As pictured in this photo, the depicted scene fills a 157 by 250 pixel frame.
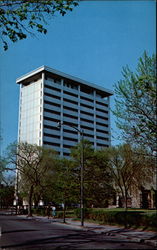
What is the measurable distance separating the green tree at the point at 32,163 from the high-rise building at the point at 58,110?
43.2 meters

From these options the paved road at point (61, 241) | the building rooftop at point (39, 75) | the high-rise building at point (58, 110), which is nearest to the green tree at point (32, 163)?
the paved road at point (61, 241)

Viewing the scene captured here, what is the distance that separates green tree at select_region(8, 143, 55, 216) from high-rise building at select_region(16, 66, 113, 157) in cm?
4320

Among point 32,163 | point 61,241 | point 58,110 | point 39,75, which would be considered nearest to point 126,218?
point 61,241

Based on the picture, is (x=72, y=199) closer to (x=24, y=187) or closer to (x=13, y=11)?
(x=24, y=187)

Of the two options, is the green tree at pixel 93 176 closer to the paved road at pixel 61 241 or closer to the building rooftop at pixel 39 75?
the paved road at pixel 61 241

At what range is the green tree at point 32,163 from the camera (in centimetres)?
4203

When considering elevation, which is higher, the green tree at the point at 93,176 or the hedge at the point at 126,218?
the green tree at the point at 93,176

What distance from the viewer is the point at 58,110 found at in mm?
99562

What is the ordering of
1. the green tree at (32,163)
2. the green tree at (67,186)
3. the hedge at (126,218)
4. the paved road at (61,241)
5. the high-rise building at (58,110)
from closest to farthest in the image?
1. the paved road at (61,241)
2. the hedge at (126,218)
3. the green tree at (67,186)
4. the green tree at (32,163)
5. the high-rise building at (58,110)

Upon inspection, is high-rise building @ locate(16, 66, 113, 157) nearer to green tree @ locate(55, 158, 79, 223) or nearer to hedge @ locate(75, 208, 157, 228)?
green tree @ locate(55, 158, 79, 223)

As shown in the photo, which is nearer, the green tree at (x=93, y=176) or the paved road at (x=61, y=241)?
the paved road at (x=61, y=241)

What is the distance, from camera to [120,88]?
16.3m

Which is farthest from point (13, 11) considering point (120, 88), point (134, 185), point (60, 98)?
point (60, 98)

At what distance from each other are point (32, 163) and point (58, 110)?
57.6 meters
